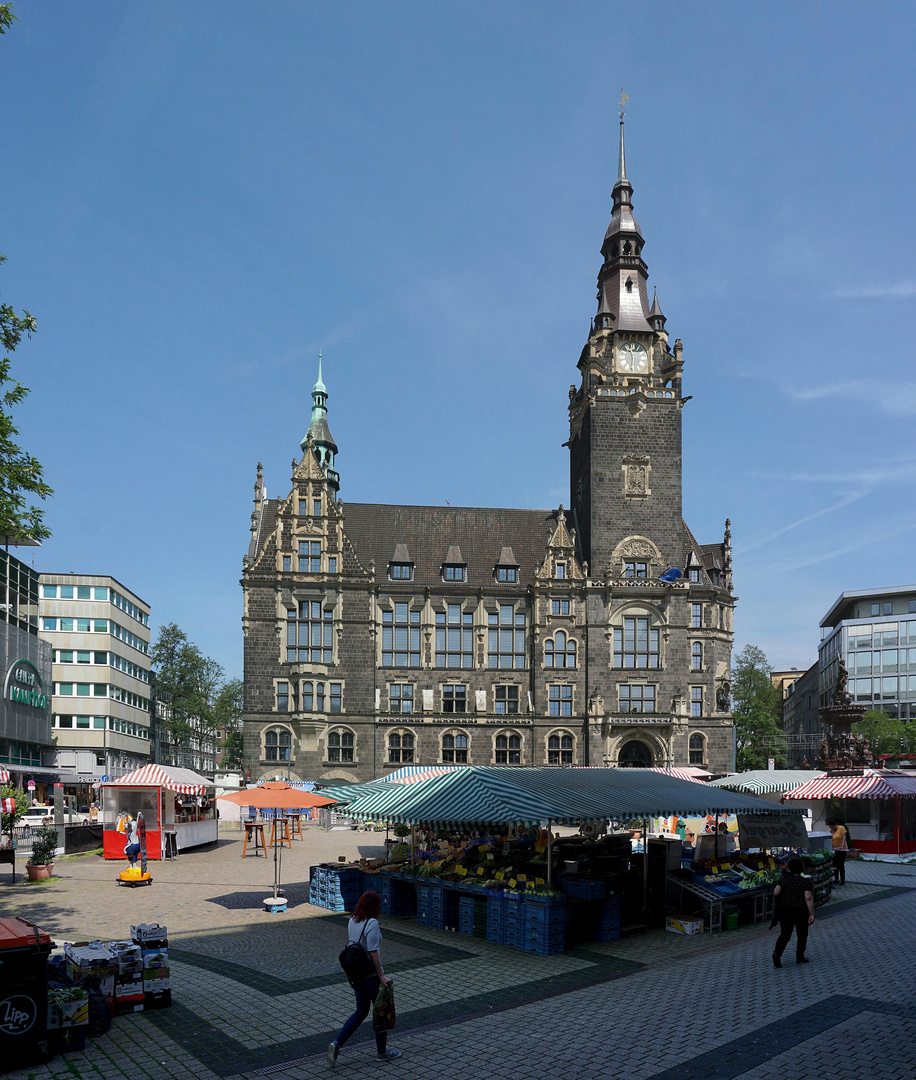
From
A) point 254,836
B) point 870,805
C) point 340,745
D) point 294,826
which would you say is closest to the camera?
point 870,805

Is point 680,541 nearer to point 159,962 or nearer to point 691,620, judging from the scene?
point 691,620

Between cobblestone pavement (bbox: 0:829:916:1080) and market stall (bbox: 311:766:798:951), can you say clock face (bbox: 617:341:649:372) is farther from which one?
cobblestone pavement (bbox: 0:829:916:1080)

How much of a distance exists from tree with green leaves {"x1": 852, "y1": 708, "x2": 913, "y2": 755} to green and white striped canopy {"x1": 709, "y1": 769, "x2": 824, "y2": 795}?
40.3 meters

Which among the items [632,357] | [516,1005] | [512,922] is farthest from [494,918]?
[632,357]

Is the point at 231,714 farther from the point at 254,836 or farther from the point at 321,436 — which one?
the point at 254,836

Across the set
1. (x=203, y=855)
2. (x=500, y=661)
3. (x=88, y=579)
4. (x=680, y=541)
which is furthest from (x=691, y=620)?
(x=88, y=579)

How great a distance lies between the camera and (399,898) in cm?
1897

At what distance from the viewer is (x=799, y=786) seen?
3338 centimetres

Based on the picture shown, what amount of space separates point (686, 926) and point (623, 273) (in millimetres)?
54981

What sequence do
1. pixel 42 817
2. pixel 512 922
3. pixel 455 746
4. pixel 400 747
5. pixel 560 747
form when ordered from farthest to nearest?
pixel 560 747
pixel 455 746
pixel 400 747
pixel 42 817
pixel 512 922

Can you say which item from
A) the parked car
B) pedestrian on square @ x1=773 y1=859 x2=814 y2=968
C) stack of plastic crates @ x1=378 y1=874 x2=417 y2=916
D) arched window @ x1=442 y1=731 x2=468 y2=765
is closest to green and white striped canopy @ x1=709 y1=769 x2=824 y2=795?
stack of plastic crates @ x1=378 y1=874 x2=417 y2=916

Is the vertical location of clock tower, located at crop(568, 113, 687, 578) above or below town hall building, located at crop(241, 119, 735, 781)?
above

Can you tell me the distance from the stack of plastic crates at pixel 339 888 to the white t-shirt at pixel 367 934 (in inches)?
401

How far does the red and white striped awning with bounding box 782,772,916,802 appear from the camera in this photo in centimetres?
3023
